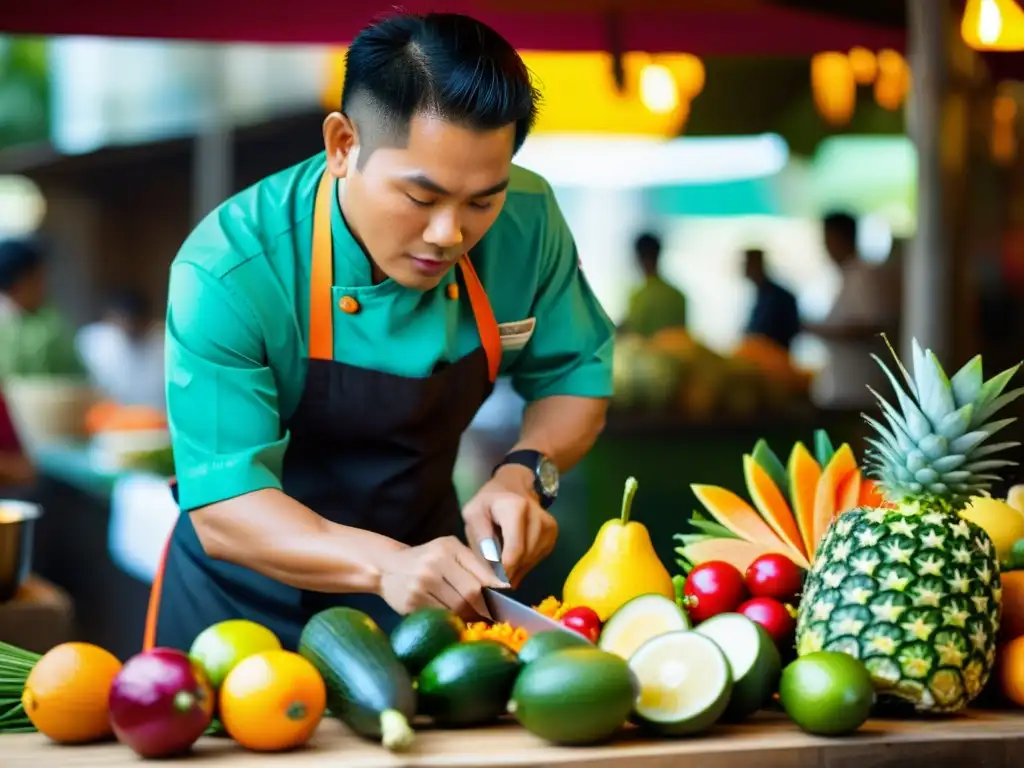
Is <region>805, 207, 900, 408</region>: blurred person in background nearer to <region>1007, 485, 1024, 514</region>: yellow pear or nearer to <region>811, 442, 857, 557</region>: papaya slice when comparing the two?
<region>1007, 485, 1024, 514</region>: yellow pear

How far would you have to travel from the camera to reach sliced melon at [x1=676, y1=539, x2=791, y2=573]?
93.6 inches

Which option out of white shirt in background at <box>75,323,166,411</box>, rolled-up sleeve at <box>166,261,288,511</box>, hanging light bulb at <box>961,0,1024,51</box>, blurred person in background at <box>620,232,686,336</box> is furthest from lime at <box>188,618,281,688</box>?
white shirt in background at <box>75,323,166,411</box>

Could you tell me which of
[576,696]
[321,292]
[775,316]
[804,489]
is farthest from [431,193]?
[775,316]

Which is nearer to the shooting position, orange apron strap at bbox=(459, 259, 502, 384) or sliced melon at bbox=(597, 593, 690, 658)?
sliced melon at bbox=(597, 593, 690, 658)

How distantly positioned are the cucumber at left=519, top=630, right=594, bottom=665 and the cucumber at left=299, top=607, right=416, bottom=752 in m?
0.16

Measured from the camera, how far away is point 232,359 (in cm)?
226

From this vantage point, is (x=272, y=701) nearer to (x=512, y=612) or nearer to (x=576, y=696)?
(x=576, y=696)

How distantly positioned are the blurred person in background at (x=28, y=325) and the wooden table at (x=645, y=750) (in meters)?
5.80

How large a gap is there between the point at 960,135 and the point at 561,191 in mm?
8391

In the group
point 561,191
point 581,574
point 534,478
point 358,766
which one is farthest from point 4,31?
point 561,191

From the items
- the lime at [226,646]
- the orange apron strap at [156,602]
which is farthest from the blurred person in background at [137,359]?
the lime at [226,646]

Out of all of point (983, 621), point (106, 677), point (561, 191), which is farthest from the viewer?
point (561, 191)

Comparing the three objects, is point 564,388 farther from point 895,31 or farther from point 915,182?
point 915,182

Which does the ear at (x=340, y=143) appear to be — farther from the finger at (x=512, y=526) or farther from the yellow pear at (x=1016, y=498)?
the yellow pear at (x=1016, y=498)
